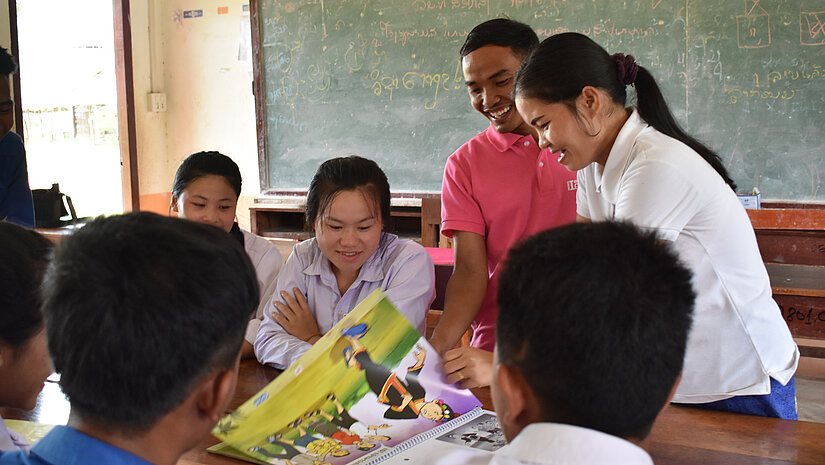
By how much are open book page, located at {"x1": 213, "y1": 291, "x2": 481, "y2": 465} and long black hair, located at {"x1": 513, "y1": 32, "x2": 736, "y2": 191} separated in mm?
470

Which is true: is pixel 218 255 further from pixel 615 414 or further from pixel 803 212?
pixel 803 212

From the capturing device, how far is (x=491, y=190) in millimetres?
1582

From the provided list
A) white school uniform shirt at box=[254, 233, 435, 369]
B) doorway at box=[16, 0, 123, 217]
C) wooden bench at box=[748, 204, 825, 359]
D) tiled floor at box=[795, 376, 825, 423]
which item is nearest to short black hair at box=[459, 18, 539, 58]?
white school uniform shirt at box=[254, 233, 435, 369]

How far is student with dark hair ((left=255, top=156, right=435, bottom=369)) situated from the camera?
63.6 inches

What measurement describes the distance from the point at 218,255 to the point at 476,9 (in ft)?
12.0

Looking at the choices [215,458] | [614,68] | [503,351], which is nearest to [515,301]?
[503,351]

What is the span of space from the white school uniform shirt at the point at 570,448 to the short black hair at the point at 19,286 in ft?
1.95

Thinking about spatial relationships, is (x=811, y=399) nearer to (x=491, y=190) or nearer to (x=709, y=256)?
(x=491, y=190)

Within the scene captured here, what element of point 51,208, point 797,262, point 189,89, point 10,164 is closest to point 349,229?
point 10,164

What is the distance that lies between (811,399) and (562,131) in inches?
114

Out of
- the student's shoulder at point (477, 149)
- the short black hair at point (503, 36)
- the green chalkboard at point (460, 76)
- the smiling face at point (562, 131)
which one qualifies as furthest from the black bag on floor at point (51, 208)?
the smiling face at point (562, 131)

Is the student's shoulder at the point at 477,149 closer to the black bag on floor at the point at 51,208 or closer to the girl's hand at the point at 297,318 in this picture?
the girl's hand at the point at 297,318

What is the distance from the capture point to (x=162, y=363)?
638 mm

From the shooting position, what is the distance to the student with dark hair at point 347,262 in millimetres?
1614
